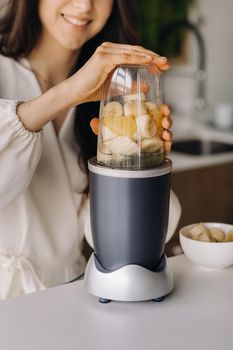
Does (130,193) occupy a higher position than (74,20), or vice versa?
(74,20)

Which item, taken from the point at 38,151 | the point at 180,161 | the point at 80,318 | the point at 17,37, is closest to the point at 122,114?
the point at 38,151

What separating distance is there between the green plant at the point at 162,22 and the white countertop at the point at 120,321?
7.09 feet

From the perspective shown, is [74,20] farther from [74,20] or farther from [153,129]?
[153,129]

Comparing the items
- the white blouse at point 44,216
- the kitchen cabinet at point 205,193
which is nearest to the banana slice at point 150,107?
the white blouse at point 44,216

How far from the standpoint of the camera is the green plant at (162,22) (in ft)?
10.3

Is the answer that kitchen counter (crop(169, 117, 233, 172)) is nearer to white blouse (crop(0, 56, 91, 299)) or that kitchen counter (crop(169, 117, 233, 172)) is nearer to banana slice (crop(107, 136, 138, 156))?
white blouse (crop(0, 56, 91, 299))

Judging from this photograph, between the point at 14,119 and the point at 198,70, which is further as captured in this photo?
the point at 198,70

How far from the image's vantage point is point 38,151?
4.00ft

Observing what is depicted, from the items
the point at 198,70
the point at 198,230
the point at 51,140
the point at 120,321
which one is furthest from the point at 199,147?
the point at 120,321

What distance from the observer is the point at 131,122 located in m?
1.06

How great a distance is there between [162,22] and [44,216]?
2016mm

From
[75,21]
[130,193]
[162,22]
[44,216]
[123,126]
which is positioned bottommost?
[44,216]

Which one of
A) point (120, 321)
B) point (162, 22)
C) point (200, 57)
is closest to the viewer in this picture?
point (120, 321)

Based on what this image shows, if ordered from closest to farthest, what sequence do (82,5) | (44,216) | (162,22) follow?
(82,5)
(44,216)
(162,22)
